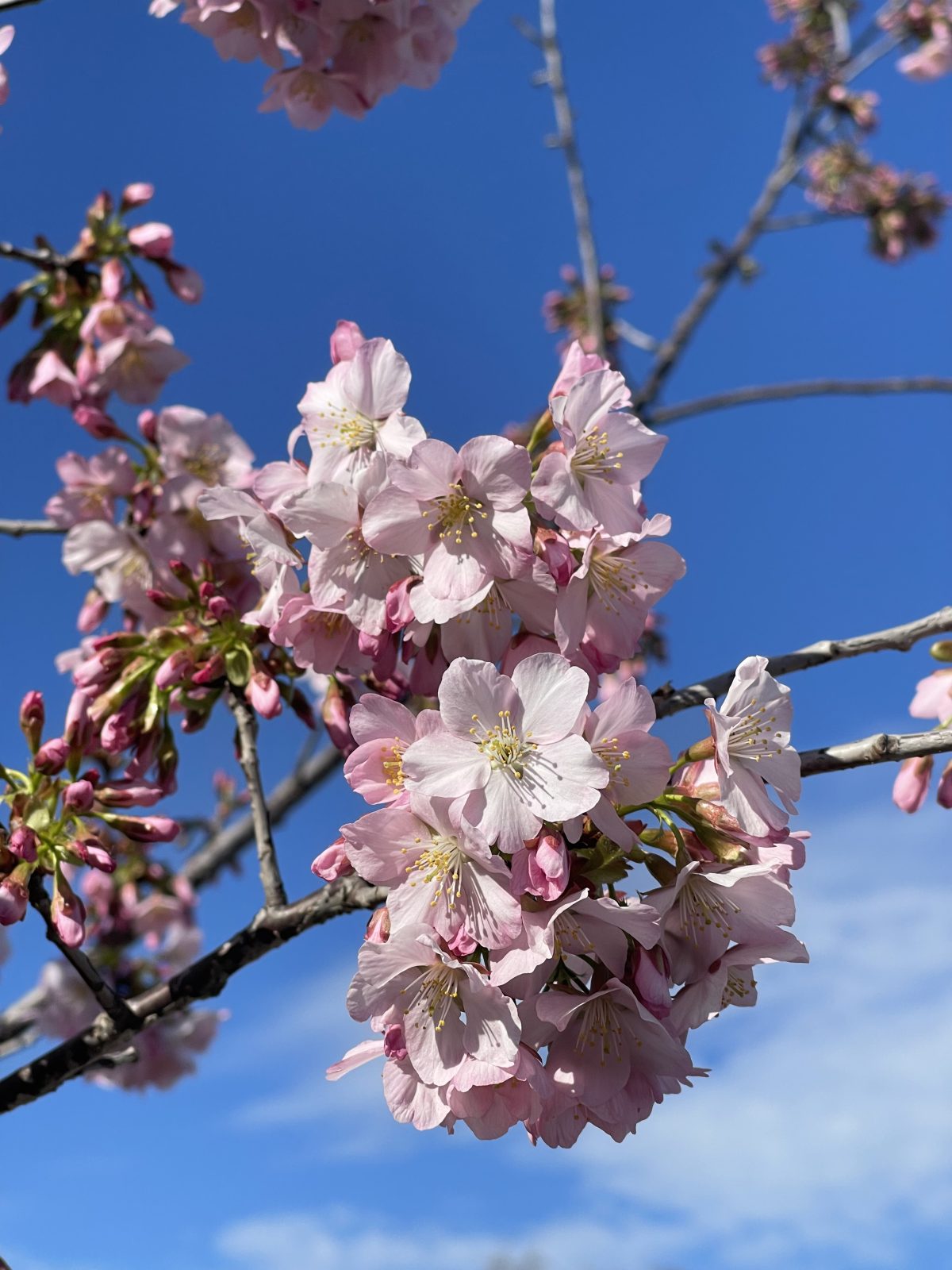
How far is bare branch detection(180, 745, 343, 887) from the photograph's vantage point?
5816 mm

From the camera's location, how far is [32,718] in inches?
109

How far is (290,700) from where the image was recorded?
305 centimetres

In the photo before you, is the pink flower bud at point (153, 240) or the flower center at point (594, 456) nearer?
the flower center at point (594, 456)

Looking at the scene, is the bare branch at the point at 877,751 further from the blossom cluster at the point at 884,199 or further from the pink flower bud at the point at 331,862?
the blossom cluster at the point at 884,199

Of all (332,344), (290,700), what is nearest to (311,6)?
(332,344)

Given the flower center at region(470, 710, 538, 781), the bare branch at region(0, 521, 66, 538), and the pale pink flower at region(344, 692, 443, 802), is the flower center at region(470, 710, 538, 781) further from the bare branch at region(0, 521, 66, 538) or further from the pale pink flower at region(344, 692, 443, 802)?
the bare branch at region(0, 521, 66, 538)

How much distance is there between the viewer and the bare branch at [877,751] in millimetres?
2066

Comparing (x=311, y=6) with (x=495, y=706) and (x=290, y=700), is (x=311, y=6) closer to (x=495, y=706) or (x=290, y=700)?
(x=290, y=700)

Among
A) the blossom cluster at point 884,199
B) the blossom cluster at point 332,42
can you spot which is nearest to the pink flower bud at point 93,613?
the blossom cluster at point 332,42

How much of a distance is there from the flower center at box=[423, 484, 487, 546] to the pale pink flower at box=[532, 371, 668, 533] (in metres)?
0.14

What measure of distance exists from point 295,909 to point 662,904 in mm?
1133

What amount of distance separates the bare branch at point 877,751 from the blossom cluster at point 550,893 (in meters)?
0.21

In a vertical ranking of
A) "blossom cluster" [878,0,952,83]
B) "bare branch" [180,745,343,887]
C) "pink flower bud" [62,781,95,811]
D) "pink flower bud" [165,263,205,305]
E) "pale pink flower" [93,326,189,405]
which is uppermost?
"blossom cluster" [878,0,952,83]

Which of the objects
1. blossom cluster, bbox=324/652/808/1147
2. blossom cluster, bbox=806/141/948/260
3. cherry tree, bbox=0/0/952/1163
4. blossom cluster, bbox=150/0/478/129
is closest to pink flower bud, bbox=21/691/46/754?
cherry tree, bbox=0/0/952/1163
